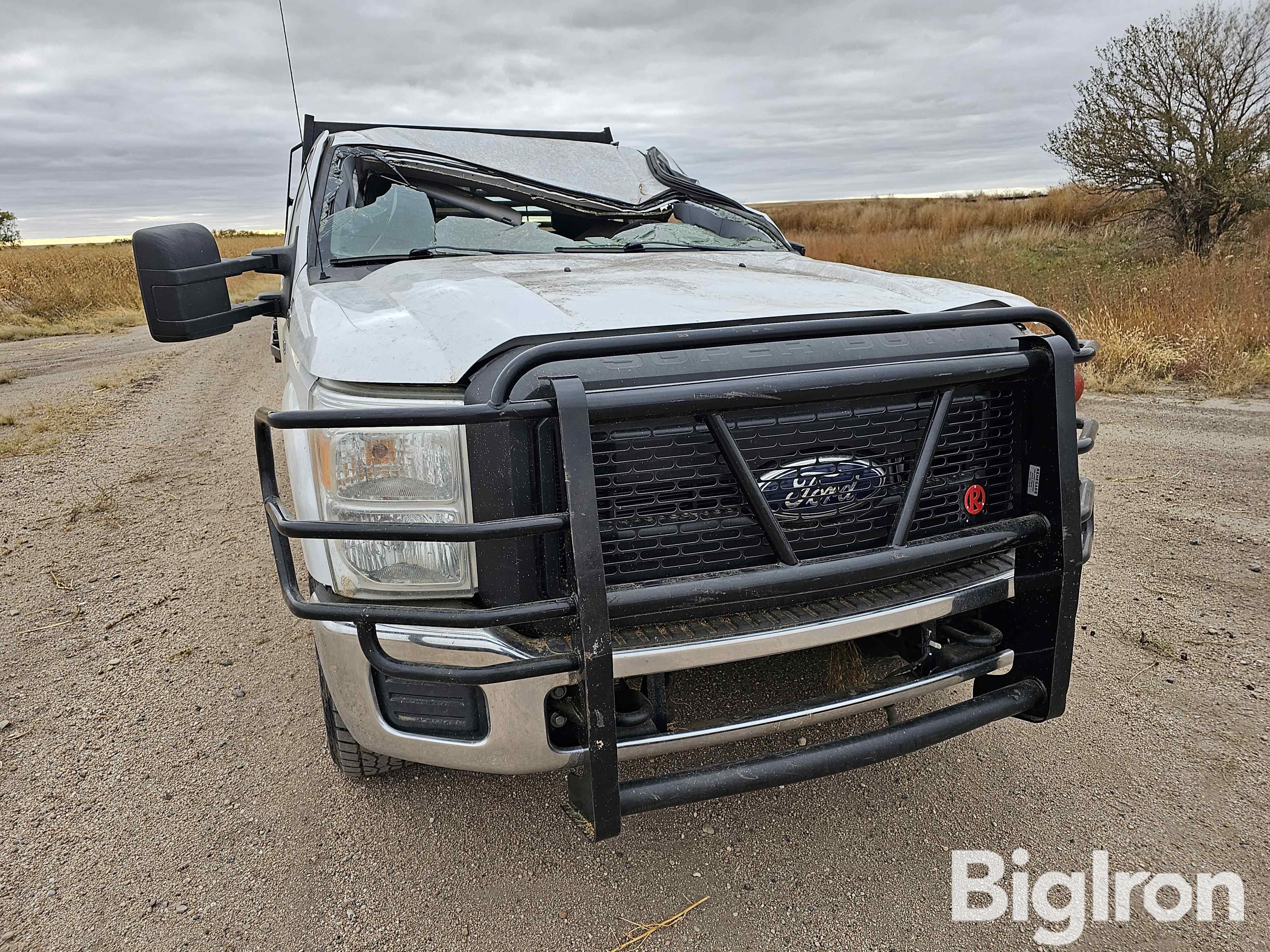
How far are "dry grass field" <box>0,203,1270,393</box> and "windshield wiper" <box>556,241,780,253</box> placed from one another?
212 inches

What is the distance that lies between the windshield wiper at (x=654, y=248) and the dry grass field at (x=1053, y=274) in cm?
539

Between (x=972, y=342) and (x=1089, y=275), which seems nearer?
(x=972, y=342)

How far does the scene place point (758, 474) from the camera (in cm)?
179

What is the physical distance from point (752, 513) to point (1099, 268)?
13529 mm

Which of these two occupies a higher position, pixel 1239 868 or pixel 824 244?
pixel 824 244

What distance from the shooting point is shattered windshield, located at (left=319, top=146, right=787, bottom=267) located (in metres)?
2.97

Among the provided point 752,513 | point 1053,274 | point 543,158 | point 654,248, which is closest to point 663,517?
point 752,513

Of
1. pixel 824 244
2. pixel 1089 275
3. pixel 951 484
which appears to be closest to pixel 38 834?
pixel 951 484

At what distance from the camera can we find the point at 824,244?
698 inches

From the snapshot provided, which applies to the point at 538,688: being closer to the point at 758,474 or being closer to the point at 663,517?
the point at 663,517

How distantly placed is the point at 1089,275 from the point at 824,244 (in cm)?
695

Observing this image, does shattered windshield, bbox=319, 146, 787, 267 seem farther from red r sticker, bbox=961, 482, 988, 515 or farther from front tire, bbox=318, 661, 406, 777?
red r sticker, bbox=961, 482, 988, 515

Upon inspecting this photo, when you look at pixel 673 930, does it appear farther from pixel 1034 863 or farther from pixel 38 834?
pixel 38 834

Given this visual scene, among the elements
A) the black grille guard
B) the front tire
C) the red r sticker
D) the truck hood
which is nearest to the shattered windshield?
the truck hood
